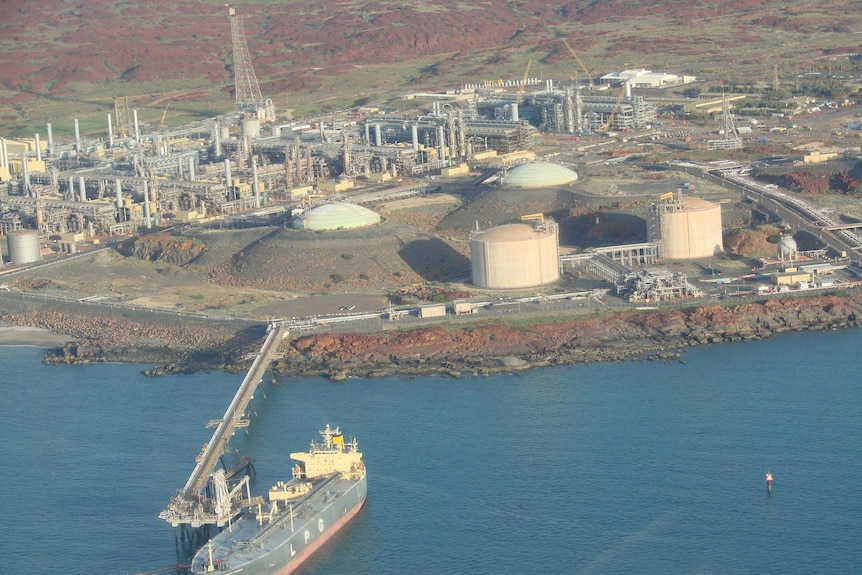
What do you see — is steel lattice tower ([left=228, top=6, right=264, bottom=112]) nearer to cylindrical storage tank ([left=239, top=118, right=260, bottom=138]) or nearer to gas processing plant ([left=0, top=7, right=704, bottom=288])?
gas processing plant ([left=0, top=7, right=704, bottom=288])

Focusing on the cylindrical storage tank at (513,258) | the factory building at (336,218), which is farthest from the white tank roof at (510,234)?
the factory building at (336,218)

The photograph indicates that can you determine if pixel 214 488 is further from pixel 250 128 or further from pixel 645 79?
pixel 645 79

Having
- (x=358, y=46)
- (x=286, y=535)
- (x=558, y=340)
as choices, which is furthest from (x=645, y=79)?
(x=286, y=535)

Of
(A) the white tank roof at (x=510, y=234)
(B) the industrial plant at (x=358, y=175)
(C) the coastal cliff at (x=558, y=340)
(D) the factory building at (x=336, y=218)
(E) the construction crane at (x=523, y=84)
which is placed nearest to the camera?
(C) the coastal cliff at (x=558, y=340)

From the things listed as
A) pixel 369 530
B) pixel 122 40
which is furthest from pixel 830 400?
pixel 122 40

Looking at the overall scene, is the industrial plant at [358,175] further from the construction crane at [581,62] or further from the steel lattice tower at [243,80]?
the construction crane at [581,62]
